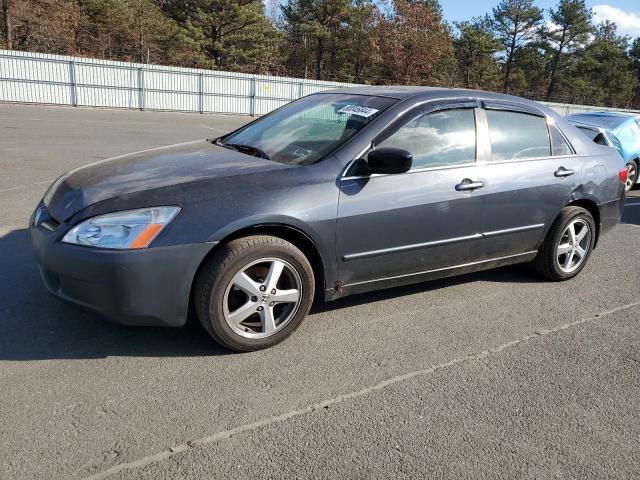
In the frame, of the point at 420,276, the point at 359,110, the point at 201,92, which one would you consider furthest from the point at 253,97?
the point at 420,276

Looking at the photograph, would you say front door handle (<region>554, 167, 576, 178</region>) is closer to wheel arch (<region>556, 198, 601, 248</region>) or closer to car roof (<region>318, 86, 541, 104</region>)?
wheel arch (<region>556, 198, 601, 248</region>)

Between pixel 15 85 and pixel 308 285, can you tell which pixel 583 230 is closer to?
pixel 308 285

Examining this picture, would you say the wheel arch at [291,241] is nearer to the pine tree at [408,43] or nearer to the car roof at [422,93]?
the car roof at [422,93]

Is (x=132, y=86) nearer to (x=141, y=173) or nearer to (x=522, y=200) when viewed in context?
(x=141, y=173)

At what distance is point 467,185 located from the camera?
3896 mm

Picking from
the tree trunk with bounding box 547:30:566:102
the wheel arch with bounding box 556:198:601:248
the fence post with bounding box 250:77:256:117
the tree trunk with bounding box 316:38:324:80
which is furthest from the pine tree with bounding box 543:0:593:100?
the wheel arch with bounding box 556:198:601:248

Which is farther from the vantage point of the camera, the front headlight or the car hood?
the car hood

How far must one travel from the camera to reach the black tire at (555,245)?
4.59m

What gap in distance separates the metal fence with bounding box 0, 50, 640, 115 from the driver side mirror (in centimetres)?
2366

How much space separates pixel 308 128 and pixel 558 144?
215 centimetres

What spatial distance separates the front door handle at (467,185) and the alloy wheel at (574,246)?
3.94 ft

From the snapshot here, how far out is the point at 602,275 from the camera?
5148mm

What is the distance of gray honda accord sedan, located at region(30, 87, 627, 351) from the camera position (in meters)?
2.95

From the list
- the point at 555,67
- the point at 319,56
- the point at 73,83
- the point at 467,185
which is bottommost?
the point at 467,185
